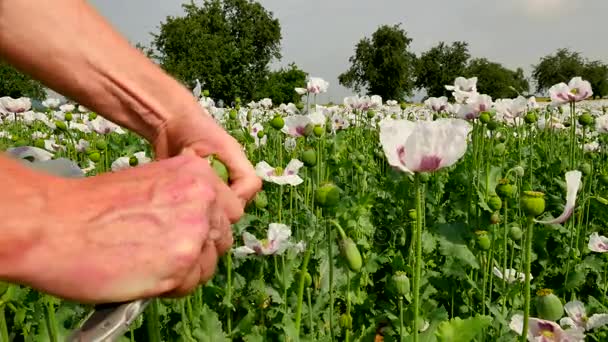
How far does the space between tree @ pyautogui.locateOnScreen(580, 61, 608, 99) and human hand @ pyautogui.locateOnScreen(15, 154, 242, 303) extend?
4646 cm

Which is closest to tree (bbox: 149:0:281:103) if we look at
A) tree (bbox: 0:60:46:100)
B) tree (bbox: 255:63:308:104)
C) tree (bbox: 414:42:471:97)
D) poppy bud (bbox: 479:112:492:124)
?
tree (bbox: 255:63:308:104)

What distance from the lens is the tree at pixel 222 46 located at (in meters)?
37.3

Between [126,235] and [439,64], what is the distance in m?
56.9

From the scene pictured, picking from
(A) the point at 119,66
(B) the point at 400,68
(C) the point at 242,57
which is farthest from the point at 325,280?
(B) the point at 400,68

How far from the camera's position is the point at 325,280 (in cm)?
247

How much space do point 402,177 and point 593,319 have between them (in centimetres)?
166

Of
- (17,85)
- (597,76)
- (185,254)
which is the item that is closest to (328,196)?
(185,254)

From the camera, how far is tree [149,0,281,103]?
37.3 metres

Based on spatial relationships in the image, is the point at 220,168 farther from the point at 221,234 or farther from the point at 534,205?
the point at 534,205

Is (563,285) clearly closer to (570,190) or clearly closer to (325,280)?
(325,280)

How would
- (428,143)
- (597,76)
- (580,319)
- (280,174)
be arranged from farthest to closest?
(597,76) < (280,174) < (580,319) < (428,143)

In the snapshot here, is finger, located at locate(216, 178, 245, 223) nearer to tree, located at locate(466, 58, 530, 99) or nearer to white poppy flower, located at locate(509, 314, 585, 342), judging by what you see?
white poppy flower, located at locate(509, 314, 585, 342)

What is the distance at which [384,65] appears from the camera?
5322cm

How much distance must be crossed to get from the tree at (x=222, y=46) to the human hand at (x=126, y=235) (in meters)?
34.1
